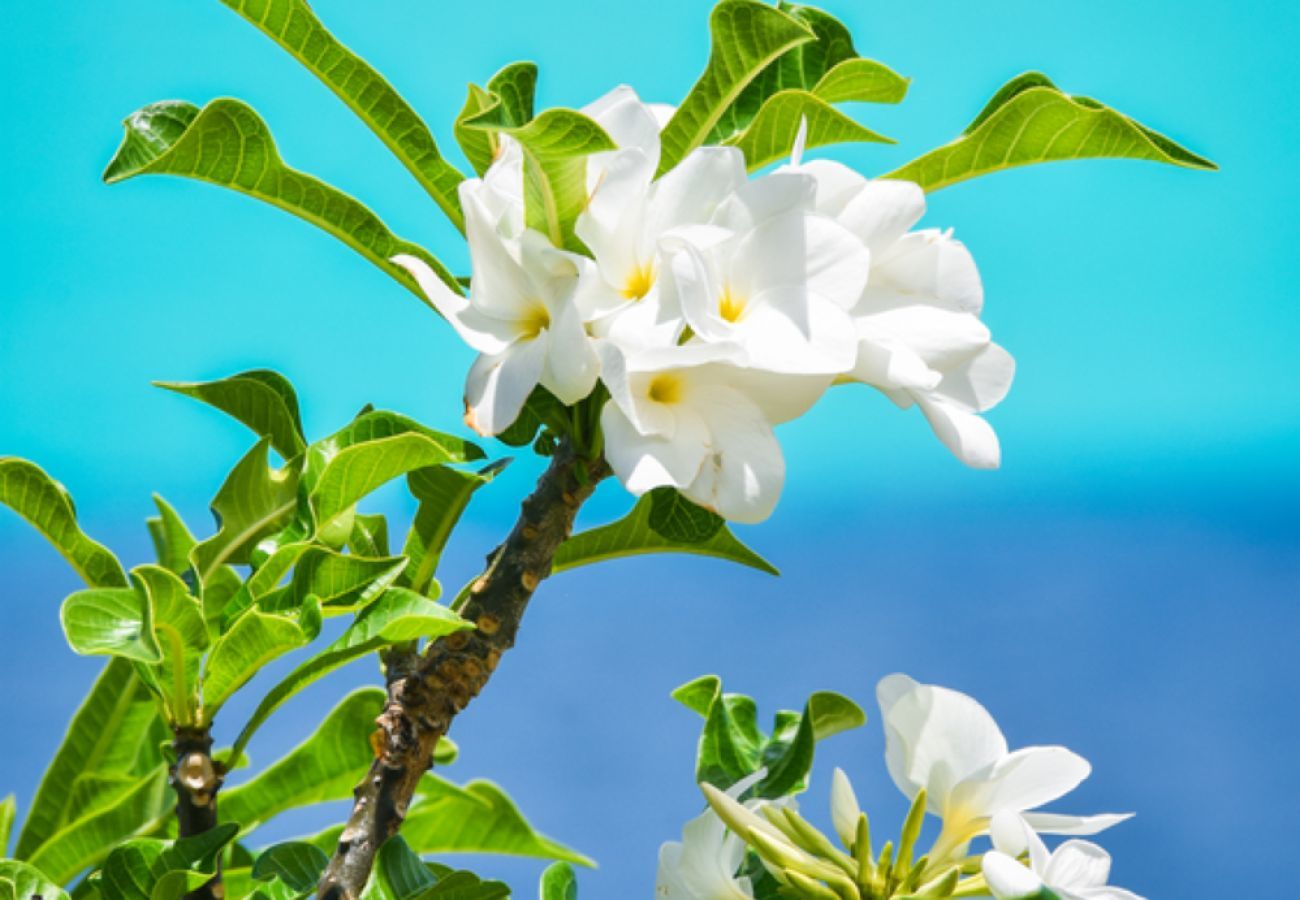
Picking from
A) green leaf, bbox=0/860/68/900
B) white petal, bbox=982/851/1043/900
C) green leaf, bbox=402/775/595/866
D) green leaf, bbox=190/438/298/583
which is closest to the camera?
white petal, bbox=982/851/1043/900

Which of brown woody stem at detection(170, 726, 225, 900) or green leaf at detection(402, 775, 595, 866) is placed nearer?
brown woody stem at detection(170, 726, 225, 900)

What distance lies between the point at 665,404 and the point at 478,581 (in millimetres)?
243

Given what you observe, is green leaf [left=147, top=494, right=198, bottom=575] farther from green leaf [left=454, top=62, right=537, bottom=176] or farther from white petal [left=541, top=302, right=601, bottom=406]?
white petal [left=541, top=302, right=601, bottom=406]

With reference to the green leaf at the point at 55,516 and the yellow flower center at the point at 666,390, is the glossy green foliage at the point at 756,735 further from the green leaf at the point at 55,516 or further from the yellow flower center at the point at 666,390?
the green leaf at the point at 55,516

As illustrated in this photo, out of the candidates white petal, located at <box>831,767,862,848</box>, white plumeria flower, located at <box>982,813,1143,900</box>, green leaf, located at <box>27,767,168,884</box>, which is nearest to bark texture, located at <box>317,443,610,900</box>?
white petal, located at <box>831,767,862,848</box>

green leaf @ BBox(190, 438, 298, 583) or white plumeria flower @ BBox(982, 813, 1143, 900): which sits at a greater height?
green leaf @ BBox(190, 438, 298, 583)

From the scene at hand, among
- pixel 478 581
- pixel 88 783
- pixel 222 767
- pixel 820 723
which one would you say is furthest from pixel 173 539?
pixel 820 723

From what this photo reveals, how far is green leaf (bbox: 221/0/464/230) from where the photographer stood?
102 centimetres

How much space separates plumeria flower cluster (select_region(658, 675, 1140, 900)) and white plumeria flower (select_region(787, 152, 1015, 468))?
0.57ft

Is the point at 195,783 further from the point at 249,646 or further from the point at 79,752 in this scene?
the point at 79,752

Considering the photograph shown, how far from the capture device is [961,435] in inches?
36.5

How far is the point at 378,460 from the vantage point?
3.18 ft

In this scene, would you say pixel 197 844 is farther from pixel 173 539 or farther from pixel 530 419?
pixel 173 539

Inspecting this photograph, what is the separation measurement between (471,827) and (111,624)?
2.22 ft
